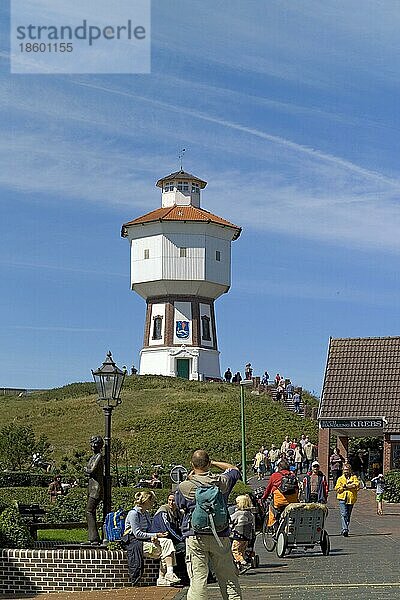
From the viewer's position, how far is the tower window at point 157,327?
7994cm

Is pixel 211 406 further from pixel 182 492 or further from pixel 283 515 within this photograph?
pixel 182 492

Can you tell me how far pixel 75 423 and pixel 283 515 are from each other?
46424 millimetres

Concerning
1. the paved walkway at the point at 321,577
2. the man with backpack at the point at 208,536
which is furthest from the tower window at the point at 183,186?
the man with backpack at the point at 208,536

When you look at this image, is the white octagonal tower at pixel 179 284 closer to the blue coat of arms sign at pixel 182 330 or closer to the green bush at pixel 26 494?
the blue coat of arms sign at pixel 182 330

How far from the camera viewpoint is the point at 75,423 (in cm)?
6347

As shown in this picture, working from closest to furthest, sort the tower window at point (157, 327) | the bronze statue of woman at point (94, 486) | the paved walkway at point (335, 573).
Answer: the paved walkway at point (335, 573) < the bronze statue of woman at point (94, 486) < the tower window at point (157, 327)

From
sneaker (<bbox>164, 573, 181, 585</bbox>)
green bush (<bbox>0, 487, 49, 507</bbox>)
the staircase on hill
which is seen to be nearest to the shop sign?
green bush (<bbox>0, 487, 49, 507</bbox>)

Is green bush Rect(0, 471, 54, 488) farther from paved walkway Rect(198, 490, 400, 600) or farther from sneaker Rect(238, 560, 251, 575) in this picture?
sneaker Rect(238, 560, 251, 575)

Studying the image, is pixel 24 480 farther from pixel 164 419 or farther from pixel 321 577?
pixel 321 577

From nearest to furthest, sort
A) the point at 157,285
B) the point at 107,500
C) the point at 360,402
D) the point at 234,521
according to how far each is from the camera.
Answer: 1. the point at 234,521
2. the point at 107,500
3. the point at 360,402
4. the point at 157,285

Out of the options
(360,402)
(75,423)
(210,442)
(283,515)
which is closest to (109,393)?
(283,515)

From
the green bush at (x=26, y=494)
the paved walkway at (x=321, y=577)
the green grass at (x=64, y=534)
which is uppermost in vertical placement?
the green bush at (x=26, y=494)

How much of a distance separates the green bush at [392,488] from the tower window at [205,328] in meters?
46.3

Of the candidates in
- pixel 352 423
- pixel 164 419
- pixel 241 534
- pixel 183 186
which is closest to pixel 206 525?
pixel 241 534
